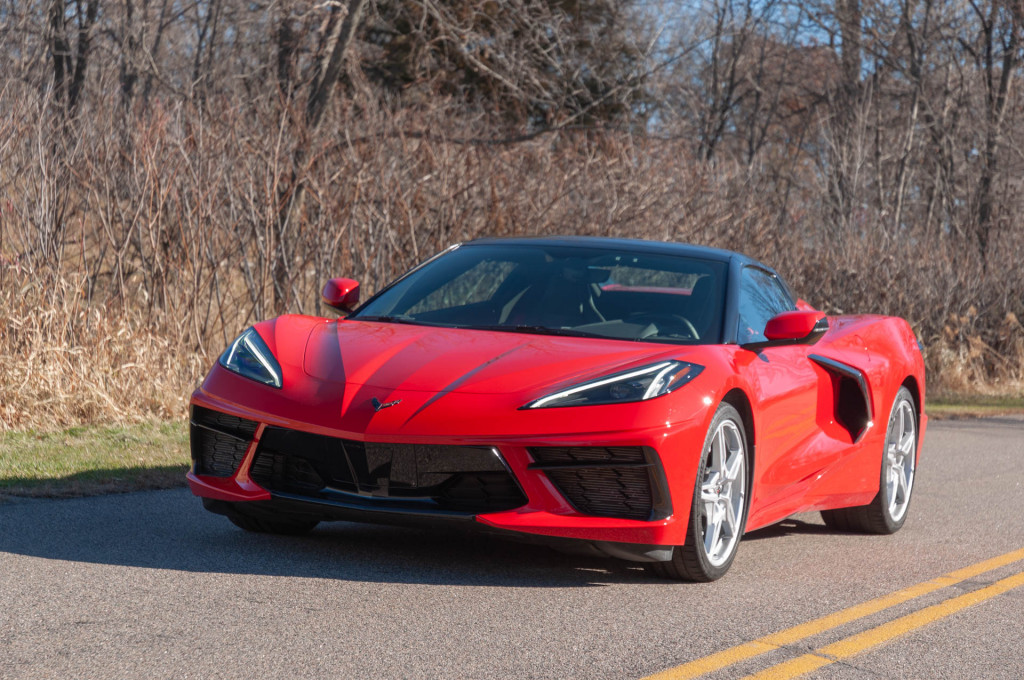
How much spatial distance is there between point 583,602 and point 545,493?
1.35 feet

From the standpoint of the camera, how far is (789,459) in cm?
579

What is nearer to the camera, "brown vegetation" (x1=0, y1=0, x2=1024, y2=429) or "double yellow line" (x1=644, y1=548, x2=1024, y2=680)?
"double yellow line" (x1=644, y1=548, x2=1024, y2=680)

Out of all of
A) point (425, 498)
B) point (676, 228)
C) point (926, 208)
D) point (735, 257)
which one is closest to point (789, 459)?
point (735, 257)

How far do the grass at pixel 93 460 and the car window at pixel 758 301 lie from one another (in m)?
3.11

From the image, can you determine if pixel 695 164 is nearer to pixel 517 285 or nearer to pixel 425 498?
pixel 517 285

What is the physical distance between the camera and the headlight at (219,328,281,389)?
16.5 feet

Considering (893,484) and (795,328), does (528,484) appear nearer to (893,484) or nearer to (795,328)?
(795,328)

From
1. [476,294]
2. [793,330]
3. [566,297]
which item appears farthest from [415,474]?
[476,294]

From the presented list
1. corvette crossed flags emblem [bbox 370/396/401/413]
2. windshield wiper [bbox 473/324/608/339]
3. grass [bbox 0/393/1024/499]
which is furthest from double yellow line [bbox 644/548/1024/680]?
grass [bbox 0/393/1024/499]

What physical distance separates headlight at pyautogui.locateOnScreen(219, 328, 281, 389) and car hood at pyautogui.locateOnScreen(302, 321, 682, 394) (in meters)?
0.13

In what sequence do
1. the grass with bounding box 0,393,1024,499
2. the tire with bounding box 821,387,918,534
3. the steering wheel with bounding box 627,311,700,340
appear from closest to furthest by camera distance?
the steering wheel with bounding box 627,311,700,340
the grass with bounding box 0,393,1024,499
the tire with bounding box 821,387,918,534

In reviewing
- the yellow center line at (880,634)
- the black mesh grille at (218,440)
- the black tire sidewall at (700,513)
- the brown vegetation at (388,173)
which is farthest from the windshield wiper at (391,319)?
the brown vegetation at (388,173)

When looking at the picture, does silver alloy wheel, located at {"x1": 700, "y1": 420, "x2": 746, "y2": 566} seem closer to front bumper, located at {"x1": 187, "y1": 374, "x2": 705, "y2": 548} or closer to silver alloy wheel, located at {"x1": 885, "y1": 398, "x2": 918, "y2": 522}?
front bumper, located at {"x1": 187, "y1": 374, "x2": 705, "y2": 548}

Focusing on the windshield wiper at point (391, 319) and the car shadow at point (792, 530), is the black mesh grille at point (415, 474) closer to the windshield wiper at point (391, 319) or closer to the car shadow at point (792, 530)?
the windshield wiper at point (391, 319)
